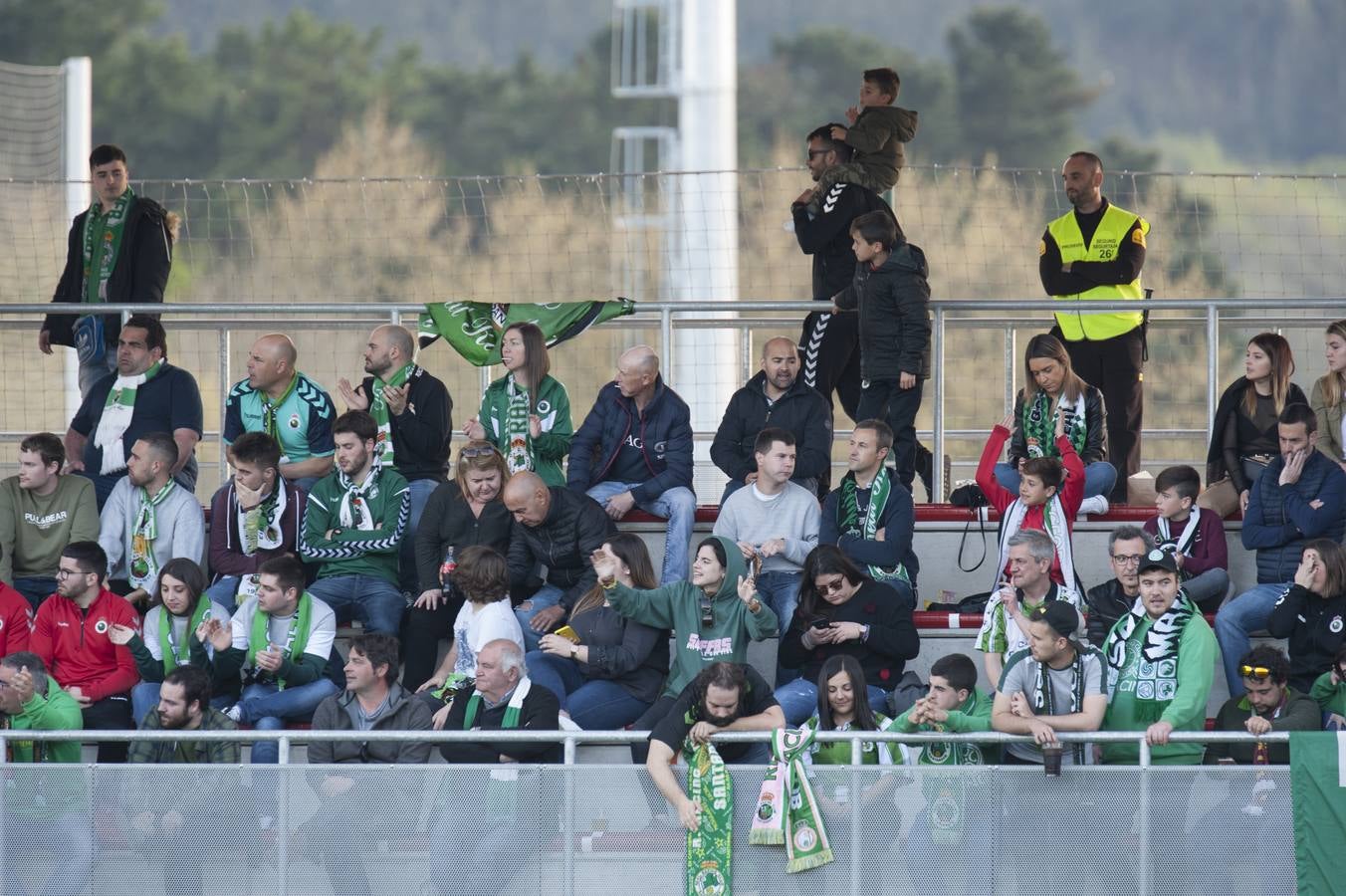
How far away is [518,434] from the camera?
10.3 metres

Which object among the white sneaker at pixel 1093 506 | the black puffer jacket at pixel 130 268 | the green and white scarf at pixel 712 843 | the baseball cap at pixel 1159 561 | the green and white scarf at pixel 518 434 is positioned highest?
the black puffer jacket at pixel 130 268

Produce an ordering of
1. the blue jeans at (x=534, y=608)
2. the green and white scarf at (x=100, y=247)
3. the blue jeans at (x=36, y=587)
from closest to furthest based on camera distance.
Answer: the blue jeans at (x=534, y=608)
the blue jeans at (x=36, y=587)
the green and white scarf at (x=100, y=247)

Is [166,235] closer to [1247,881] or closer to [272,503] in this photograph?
[272,503]

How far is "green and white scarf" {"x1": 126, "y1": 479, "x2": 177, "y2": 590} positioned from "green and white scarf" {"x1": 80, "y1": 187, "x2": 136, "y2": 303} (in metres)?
2.09

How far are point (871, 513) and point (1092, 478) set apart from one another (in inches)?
53.6

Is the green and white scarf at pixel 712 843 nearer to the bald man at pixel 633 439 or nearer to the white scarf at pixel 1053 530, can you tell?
the white scarf at pixel 1053 530

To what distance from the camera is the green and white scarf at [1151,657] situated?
328 inches

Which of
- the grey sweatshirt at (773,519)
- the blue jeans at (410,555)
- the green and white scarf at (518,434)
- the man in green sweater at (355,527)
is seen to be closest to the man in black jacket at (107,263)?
the man in green sweater at (355,527)

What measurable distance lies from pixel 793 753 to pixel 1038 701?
1.07 metres

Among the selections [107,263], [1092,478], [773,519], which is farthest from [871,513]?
[107,263]

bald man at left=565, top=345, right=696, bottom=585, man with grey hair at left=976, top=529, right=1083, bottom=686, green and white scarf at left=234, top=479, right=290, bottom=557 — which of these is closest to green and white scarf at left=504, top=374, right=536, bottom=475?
bald man at left=565, top=345, right=696, bottom=585

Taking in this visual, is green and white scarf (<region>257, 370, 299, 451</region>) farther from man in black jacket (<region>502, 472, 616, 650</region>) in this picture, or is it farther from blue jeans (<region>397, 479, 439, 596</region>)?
man in black jacket (<region>502, 472, 616, 650</region>)

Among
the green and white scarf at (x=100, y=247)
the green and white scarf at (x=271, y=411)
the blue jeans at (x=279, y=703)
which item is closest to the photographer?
the blue jeans at (x=279, y=703)

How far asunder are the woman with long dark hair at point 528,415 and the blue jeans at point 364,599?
3.45 feet
